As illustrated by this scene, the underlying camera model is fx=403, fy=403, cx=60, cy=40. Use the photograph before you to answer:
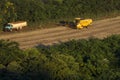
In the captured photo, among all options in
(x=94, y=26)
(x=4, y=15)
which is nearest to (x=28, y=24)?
(x=4, y=15)

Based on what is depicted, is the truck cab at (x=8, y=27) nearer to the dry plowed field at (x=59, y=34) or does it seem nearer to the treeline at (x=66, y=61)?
the dry plowed field at (x=59, y=34)

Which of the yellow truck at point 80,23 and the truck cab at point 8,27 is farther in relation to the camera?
the yellow truck at point 80,23

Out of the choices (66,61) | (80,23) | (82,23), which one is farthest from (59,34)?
(66,61)

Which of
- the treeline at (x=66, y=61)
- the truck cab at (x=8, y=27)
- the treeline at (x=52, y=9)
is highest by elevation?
the treeline at (x=52, y=9)

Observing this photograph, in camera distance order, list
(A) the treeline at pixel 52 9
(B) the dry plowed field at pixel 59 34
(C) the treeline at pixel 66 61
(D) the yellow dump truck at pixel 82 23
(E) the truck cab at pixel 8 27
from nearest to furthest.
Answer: (C) the treeline at pixel 66 61
(B) the dry plowed field at pixel 59 34
(E) the truck cab at pixel 8 27
(D) the yellow dump truck at pixel 82 23
(A) the treeline at pixel 52 9

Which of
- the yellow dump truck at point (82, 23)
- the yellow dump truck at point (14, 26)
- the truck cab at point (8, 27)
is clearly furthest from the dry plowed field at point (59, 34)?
the yellow dump truck at point (14, 26)

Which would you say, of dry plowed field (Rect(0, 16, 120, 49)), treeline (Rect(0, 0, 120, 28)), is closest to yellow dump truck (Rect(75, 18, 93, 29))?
dry plowed field (Rect(0, 16, 120, 49))
